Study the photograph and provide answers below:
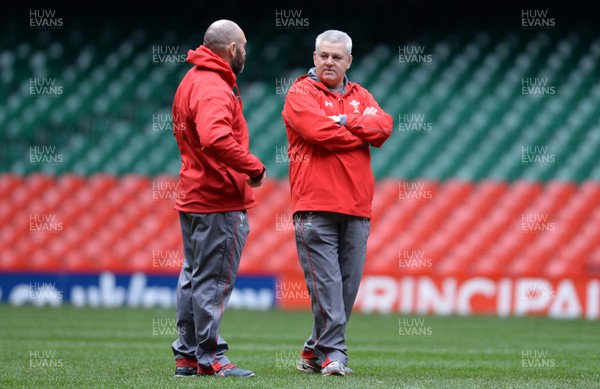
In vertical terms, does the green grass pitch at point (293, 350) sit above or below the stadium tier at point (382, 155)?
below

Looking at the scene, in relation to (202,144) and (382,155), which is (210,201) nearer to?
(202,144)

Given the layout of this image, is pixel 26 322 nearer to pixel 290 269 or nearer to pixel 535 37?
pixel 290 269

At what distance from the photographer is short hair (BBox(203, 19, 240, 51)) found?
5.87 metres

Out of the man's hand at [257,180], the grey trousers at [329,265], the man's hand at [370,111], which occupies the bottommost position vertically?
the grey trousers at [329,265]

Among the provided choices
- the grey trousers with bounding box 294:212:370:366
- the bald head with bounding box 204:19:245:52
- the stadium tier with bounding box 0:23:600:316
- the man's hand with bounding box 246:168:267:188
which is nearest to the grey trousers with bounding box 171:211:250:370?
the man's hand with bounding box 246:168:267:188

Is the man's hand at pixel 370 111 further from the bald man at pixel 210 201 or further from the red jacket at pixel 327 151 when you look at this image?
the bald man at pixel 210 201

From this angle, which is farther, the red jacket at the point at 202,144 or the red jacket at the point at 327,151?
the red jacket at the point at 327,151

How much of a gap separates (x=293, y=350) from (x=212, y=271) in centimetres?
251

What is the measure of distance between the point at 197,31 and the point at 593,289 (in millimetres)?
9859

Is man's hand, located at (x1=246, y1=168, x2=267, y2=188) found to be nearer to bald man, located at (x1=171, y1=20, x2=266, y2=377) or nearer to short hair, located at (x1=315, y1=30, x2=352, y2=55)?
bald man, located at (x1=171, y1=20, x2=266, y2=377)

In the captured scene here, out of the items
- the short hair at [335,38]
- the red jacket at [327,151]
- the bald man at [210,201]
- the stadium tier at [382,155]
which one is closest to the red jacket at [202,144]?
the bald man at [210,201]

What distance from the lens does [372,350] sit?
8.32 meters

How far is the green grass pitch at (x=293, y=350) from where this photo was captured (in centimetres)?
568

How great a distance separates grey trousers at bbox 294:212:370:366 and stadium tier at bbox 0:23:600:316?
26.3 ft
